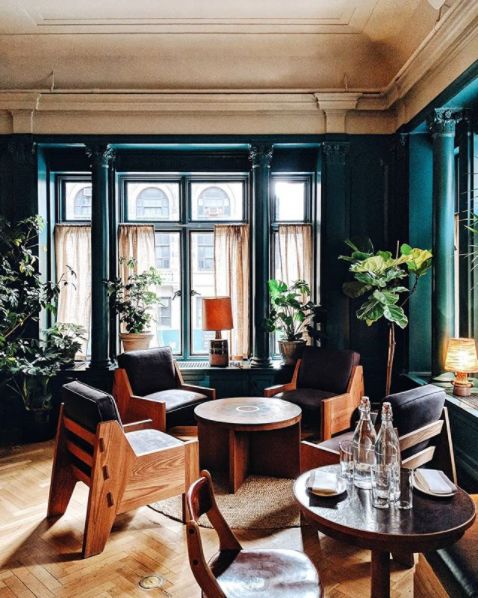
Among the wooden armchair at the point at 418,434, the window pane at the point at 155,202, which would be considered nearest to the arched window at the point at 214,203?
the window pane at the point at 155,202

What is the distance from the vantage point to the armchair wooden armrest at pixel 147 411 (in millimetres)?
4234

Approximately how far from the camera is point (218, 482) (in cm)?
384

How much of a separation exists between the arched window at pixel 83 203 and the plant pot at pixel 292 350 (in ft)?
9.07

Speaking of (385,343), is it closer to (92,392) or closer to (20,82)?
(92,392)

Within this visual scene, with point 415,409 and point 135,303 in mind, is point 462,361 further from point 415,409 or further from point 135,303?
A: point 135,303

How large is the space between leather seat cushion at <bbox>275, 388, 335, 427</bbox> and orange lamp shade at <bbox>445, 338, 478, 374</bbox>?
1120 mm

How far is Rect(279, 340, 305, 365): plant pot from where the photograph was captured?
5328mm

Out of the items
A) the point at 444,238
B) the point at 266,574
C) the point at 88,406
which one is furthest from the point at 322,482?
the point at 444,238

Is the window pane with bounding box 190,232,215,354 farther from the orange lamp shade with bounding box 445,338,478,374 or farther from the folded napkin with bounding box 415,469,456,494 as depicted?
the folded napkin with bounding box 415,469,456,494

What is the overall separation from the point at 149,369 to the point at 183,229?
1837 mm

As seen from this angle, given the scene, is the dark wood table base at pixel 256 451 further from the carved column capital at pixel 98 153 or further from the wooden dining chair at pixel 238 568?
the carved column capital at pixel 98 153

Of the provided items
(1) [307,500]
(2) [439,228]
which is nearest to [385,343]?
(2) [439,228]

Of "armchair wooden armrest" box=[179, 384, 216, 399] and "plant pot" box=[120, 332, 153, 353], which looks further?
"plant pot" box=[120, 332, 153, 353]

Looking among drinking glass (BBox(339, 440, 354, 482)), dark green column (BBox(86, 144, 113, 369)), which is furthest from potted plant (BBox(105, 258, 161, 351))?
drinking glass (BBox(339, 440, 354, 482))
